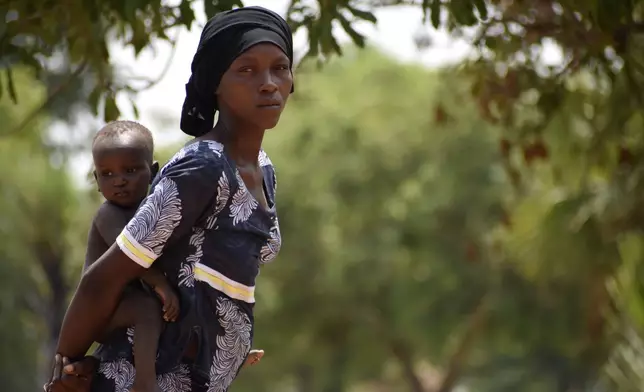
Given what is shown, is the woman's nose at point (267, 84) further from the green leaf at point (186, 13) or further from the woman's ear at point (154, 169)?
the green leaf at point (186, 13)

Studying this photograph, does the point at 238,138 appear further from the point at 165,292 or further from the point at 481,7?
the point at 481,7

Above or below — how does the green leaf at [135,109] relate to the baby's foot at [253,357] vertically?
below

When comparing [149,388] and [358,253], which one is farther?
[358,253]

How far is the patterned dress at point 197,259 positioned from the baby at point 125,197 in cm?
Result: 5

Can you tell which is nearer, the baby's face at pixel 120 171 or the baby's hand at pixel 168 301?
the baby's hand at pixel 168 301

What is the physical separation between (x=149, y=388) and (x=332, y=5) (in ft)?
9.08

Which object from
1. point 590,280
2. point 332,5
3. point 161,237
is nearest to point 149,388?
point 161,237

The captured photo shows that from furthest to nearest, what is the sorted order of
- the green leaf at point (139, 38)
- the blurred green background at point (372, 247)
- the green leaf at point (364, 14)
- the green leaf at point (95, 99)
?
the blurred green background at point (372, 247)
the green leaf at point (95, 99)
the green leaf at point (139, 38)
the green leaf at point (364, 14)

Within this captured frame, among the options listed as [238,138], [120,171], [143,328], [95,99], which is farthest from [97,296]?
[95,99]

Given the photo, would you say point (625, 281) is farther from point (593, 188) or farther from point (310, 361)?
point (310, 361)

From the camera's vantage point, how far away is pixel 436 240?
1003 inches

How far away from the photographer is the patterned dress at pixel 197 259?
3564mm

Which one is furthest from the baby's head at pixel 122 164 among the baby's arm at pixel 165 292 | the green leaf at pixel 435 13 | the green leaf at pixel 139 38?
the green leaf at pixel 139 38

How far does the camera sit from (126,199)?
3785 mm
